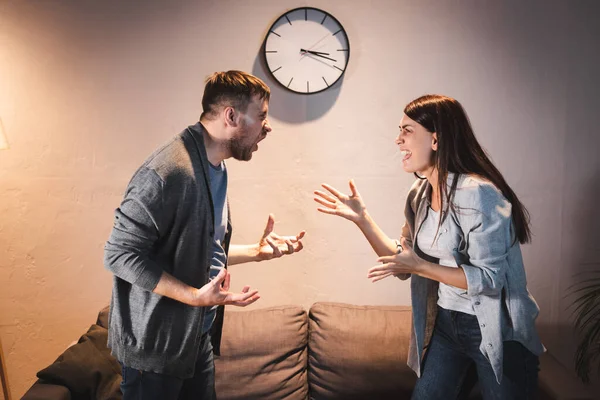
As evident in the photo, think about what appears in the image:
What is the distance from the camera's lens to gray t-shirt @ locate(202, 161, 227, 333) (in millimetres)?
1907

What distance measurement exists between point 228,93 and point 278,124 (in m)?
1.06

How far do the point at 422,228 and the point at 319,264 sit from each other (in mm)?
987

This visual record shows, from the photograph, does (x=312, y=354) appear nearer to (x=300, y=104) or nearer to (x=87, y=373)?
(x=87, y=373)

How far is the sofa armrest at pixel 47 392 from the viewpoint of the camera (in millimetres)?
2184

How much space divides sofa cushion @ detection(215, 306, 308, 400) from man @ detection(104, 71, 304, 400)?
2.45 ft

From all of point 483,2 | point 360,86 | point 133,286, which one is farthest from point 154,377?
point 483,2

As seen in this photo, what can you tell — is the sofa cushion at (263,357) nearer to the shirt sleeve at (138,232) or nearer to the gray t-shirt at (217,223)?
the gray t-shirt at (217,223)

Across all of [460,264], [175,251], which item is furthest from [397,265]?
[175,251]

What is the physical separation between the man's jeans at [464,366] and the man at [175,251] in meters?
0.77

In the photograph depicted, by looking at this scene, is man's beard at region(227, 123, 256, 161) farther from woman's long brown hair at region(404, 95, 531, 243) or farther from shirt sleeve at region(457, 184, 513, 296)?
shirt sleeve at region(457, 184, 513, 296)

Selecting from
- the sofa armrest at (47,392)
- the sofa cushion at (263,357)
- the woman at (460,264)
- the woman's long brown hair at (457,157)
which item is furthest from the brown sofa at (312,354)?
the woman's long brown hair at (457,157)

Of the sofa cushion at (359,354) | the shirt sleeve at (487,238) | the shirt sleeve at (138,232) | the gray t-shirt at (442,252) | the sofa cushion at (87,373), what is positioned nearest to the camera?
the shirt sleeve at (138,232)

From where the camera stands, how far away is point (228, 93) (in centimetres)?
186

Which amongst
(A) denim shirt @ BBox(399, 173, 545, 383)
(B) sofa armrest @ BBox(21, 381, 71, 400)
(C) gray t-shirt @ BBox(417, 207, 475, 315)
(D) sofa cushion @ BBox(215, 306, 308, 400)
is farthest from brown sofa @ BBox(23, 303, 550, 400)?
(A) denim shirt @ BBox(399, 173, 545, 383)
